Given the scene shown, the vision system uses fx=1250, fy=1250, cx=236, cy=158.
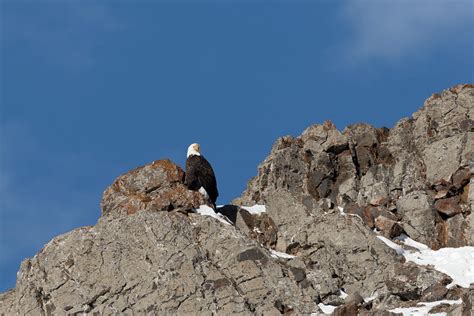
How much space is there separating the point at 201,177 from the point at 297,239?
22.0ft

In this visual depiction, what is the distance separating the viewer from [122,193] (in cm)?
6862

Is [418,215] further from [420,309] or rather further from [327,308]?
[420,309]

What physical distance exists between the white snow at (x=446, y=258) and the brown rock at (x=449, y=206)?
92.8 inches

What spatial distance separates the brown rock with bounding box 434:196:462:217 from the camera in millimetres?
67000

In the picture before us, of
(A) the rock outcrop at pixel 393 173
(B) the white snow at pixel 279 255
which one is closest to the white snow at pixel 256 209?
(A) the rock outcrop at pixel 393 173

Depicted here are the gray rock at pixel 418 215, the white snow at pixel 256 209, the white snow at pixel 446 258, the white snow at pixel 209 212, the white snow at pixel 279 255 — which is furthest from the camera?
the white snow at pixel 256 209

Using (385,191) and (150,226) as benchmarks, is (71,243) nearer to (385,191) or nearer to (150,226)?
(150,226)

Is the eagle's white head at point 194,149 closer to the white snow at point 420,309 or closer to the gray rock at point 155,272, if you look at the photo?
the gray rock at point 155,272

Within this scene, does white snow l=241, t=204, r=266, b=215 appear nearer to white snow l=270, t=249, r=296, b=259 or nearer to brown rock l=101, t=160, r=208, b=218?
brown rock l=101, t=160, r=208, b=218

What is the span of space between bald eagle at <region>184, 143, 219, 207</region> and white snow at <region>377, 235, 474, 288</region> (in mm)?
9834

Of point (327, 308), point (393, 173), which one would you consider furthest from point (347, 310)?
point (393, 173)

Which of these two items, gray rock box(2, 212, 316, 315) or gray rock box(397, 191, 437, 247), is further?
gray rock box(397, 191, 437, 247)

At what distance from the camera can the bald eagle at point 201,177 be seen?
6806 cm

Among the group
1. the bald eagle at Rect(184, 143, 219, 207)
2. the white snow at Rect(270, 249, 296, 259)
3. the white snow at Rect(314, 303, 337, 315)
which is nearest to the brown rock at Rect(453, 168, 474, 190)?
the white snow at Rect(270, 249, 296, 259)
